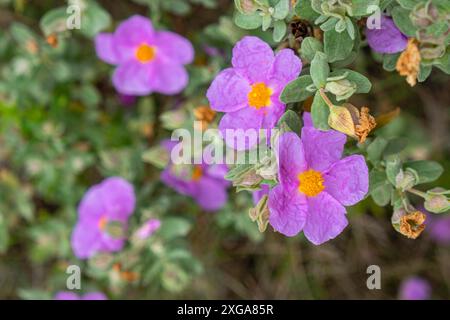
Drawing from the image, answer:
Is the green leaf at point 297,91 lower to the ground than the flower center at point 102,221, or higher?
higher

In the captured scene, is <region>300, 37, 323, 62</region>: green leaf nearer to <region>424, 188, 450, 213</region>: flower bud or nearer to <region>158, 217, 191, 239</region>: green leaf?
<region>424, 188, 450, 213</region>: flower bud

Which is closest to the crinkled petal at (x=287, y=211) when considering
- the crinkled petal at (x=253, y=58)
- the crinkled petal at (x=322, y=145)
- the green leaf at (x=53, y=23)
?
the crinkled petal at (x=322, y=145)

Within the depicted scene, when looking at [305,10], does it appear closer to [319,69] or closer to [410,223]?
[319,69]

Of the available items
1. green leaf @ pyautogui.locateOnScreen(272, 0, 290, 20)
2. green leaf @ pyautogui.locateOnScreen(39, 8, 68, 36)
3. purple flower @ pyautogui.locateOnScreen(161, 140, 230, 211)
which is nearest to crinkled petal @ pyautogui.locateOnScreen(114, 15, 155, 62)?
green leaf @ pyautogui.locateOnScreen(39, 8, 68, 36)

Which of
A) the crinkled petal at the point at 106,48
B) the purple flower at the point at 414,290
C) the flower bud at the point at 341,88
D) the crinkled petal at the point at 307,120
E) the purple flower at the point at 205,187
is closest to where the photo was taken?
the flower bud at the point at 341,88

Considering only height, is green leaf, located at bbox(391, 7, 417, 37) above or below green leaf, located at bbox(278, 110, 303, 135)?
above

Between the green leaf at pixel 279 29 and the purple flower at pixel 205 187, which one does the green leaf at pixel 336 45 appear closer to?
the green leaf at pixel 279 29
